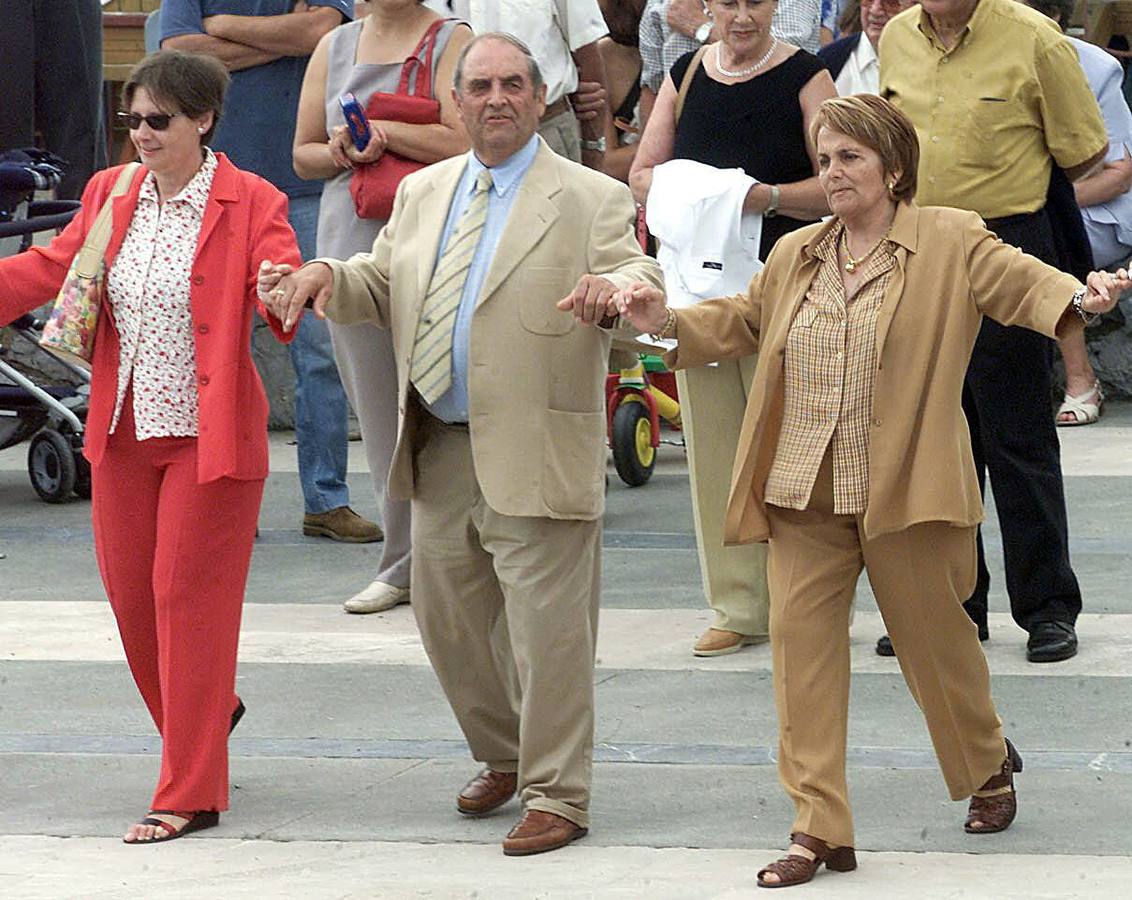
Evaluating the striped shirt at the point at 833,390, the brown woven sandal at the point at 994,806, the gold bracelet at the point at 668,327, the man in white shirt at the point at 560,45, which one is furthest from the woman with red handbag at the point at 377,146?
the brown woven sandal at the point at 994,806

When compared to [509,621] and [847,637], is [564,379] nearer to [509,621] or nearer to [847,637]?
[509,621]

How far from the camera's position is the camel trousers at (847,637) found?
5188 millimetres

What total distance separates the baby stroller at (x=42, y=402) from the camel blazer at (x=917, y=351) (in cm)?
506

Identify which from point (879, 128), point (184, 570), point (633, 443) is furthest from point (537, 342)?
point (633, 443)

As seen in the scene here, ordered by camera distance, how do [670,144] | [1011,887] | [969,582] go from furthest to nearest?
[670,144], [969,582], [1011,887]

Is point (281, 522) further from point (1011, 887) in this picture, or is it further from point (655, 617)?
point (1011, 887)

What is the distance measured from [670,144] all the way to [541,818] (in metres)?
2.75

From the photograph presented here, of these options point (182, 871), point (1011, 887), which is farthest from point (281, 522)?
point (1011, 887)

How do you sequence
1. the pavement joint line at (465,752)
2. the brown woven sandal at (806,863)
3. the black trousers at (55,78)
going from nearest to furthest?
1. the brown woven sandal at (806,863)
2. the pavement joint line at (465,752)
3. the black trousers at (55,78)

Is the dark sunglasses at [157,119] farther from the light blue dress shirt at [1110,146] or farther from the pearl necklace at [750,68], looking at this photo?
the light blue dress shirt at [1110,146]

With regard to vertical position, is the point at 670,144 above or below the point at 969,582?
above

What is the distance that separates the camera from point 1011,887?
4.96m

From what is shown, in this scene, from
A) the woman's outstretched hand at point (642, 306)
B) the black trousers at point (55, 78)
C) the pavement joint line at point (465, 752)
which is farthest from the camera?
the black trousers at point (55, 78)

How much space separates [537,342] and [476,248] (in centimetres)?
28
